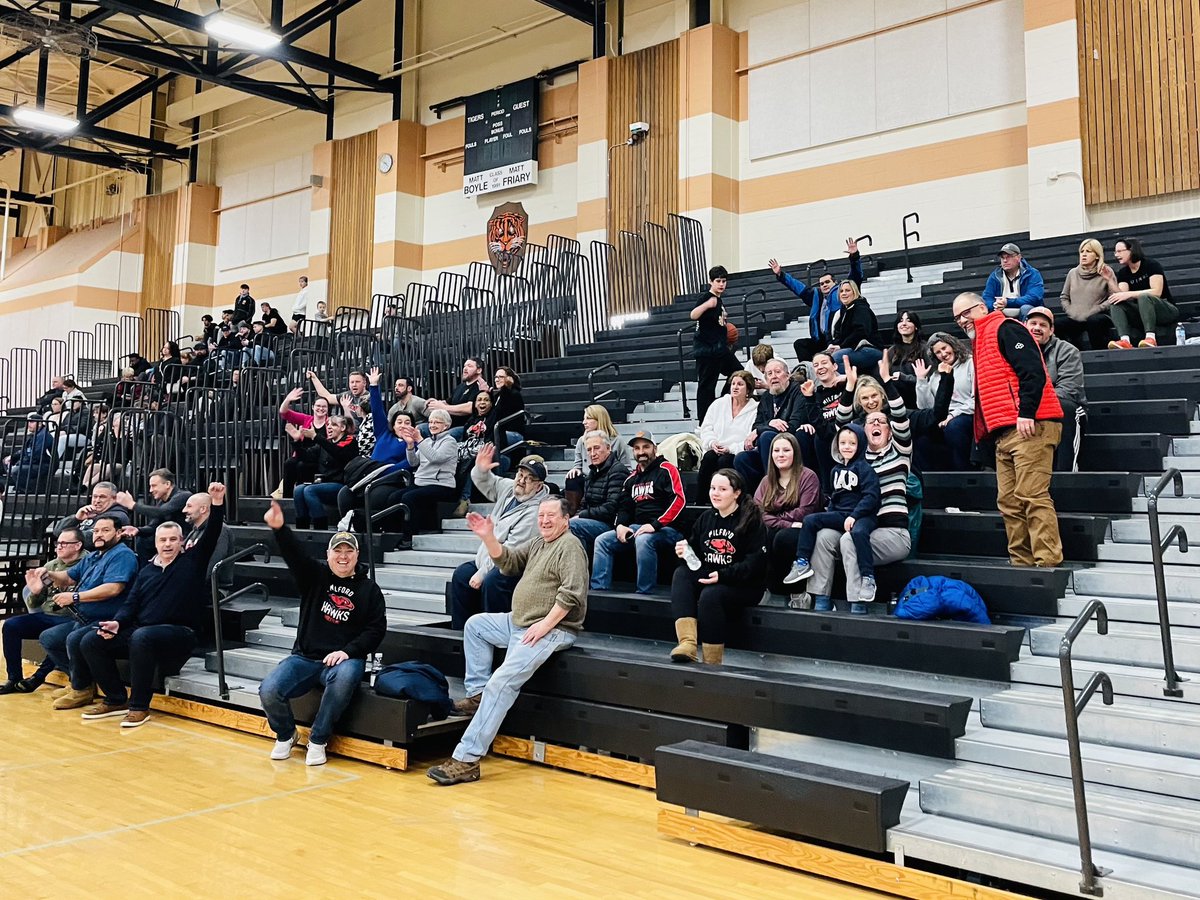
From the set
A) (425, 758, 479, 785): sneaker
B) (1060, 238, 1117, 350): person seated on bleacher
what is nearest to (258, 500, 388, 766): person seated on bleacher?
(425, 758, 479, 785): sneaker

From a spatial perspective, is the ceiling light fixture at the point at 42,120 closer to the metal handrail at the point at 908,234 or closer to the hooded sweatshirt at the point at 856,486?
the metal handrail at the point at 908,234

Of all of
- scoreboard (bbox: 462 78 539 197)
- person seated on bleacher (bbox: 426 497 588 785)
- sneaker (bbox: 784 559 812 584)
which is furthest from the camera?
scoreboard (bbox: 462 78 539 197)

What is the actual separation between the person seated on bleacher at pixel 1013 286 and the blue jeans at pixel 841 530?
8.79ft

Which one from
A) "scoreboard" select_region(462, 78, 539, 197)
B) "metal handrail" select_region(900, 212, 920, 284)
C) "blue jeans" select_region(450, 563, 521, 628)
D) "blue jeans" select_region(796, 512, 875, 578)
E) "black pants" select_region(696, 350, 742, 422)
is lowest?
"blue jeans" select_region(450, 563, 521, 628)

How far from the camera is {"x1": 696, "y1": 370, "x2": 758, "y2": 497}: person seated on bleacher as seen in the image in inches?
249

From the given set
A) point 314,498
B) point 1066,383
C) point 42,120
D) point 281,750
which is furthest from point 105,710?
point 42,120

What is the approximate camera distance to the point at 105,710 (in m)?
6.36

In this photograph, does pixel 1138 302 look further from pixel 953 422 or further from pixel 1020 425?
pixel 1020 425

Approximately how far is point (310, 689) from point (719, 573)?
228 centimetres

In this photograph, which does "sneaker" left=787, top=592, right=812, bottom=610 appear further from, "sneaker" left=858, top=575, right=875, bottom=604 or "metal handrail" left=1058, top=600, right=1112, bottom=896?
"metal handrail" left=1058, top=600, right=1112, bottom=896

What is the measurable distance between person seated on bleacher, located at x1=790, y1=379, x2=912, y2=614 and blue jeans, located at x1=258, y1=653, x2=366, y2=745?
2346 mm

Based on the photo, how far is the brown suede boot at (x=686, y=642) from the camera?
4.87 meters

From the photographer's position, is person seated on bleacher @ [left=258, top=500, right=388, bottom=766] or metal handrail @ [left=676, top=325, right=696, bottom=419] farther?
metal handrail @ [left=676, top=325, right=696, bottom=419]

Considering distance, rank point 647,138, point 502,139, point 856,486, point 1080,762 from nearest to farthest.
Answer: point 1080,762 → point 856,486 → point 647,138 → point 502,139
